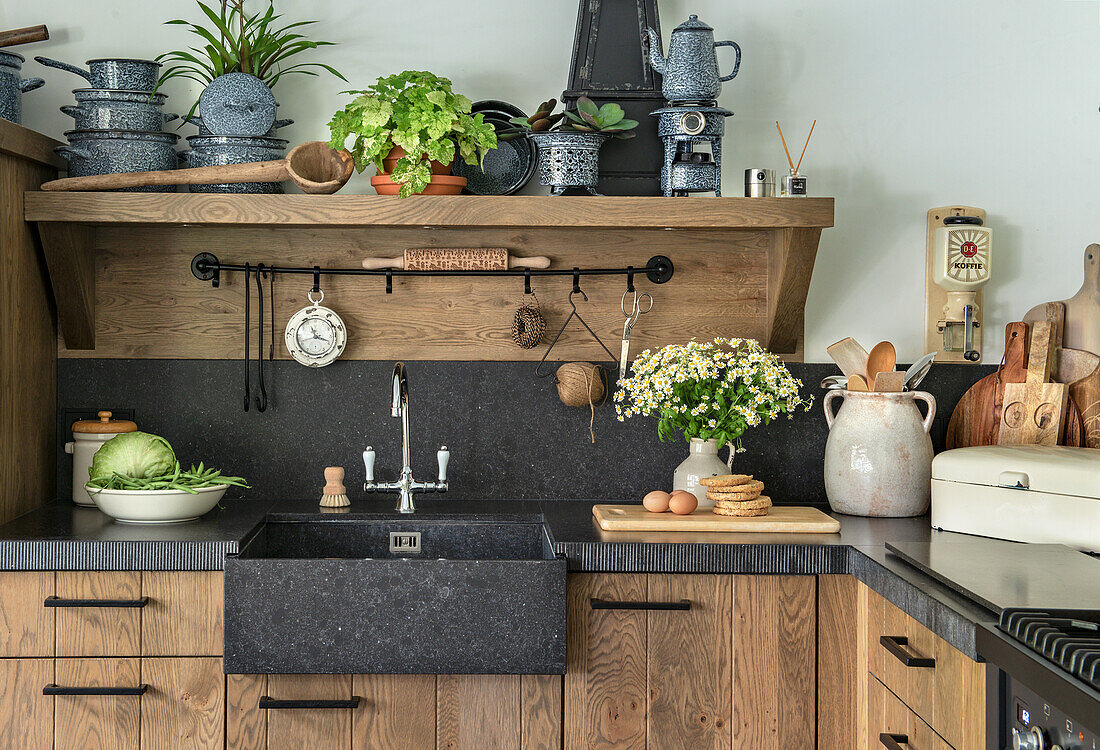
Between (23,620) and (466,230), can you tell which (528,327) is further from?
(23,620)

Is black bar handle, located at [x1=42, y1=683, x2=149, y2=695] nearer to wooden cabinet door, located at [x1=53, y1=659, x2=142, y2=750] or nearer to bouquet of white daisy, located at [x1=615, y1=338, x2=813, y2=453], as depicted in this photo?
wooden cabinet door, located at [x1=53, y1=659, x2=142, y2=750]

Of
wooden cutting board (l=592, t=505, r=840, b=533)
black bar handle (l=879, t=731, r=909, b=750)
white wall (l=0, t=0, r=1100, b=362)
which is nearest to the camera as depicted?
black bar handle (l=879, t=731, r=909, b=750)

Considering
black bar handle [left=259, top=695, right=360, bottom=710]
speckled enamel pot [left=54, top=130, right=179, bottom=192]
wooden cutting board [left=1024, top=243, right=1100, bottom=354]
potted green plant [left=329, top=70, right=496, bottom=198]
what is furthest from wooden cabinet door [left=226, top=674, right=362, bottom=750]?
wooden cutting board [left=1024, top=243, right=1100, bottom=354]

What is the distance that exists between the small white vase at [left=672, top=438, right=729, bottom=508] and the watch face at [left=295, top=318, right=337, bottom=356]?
931 millimetres

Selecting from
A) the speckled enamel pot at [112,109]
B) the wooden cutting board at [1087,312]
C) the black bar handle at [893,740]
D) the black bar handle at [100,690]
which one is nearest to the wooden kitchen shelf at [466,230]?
the speckled enamel pot at [112,109]

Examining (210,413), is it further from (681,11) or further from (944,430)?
(944,430)

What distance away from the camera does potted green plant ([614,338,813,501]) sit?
2.37 meters

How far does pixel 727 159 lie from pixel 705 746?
144cm

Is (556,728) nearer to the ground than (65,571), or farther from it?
nearer to the ground

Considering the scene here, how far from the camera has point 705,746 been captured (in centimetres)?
206

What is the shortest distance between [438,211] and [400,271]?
31 centimetres

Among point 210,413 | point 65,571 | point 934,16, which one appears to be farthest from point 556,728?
point 934,16

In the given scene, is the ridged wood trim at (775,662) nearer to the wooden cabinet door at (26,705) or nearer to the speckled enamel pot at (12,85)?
the wooden cabinet door at (26,705)

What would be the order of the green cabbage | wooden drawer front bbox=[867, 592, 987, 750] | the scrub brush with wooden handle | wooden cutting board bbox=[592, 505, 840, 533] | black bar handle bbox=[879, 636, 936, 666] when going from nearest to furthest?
wooden drawer front bbox=[867, 592, 987, 750]
black bar handle bbox=[879, 636, 936, 666]
wooden cutting board bbox=[592, 505, 840, 533]
the green cabbage
the scrub brush with wooden handle
